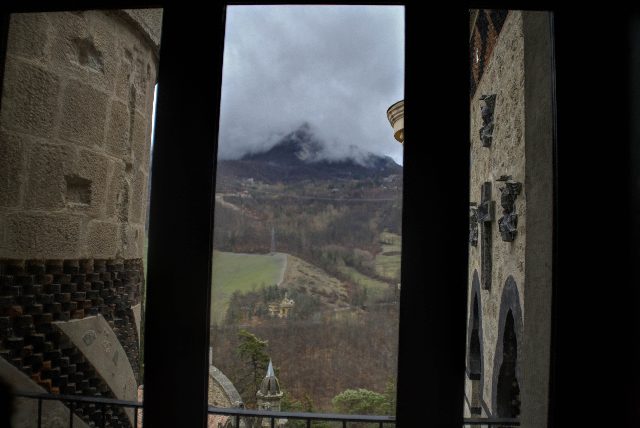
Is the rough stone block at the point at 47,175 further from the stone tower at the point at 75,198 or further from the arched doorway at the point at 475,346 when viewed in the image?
the arched doorway at the point at 475,346

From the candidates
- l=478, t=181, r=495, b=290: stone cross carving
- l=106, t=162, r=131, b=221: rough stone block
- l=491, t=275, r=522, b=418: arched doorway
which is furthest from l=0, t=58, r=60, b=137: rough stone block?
l=478, t=181, r=495, b=290: stone cross carving

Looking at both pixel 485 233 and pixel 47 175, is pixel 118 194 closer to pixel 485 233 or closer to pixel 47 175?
pixel 47 175

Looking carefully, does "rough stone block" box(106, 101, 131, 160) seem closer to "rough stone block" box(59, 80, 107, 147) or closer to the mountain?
"rough stone block" box(59, 80, 107, 147)

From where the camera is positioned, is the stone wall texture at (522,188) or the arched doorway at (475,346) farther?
the arched doorway at (475,346)

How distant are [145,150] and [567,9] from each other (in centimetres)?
313

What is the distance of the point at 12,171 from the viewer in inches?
80.1

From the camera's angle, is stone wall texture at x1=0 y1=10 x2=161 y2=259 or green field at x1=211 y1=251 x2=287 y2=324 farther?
stone wall texture at x1=0 y1=10 x2=161 y2=259

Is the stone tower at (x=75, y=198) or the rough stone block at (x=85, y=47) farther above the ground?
the rough stone block at (x=85, y=47)

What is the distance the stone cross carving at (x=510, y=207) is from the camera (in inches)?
151

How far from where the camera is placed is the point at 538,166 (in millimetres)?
1254

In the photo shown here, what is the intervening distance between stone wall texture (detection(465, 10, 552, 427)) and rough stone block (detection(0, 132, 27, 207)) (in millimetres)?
2132

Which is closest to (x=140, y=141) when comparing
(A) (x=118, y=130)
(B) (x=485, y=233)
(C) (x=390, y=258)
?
(A) (x=118, y=130)

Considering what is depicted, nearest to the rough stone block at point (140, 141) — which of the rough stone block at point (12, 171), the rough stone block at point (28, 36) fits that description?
the rough stone block at point (28, 36)

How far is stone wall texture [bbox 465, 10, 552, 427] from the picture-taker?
3.80ft
